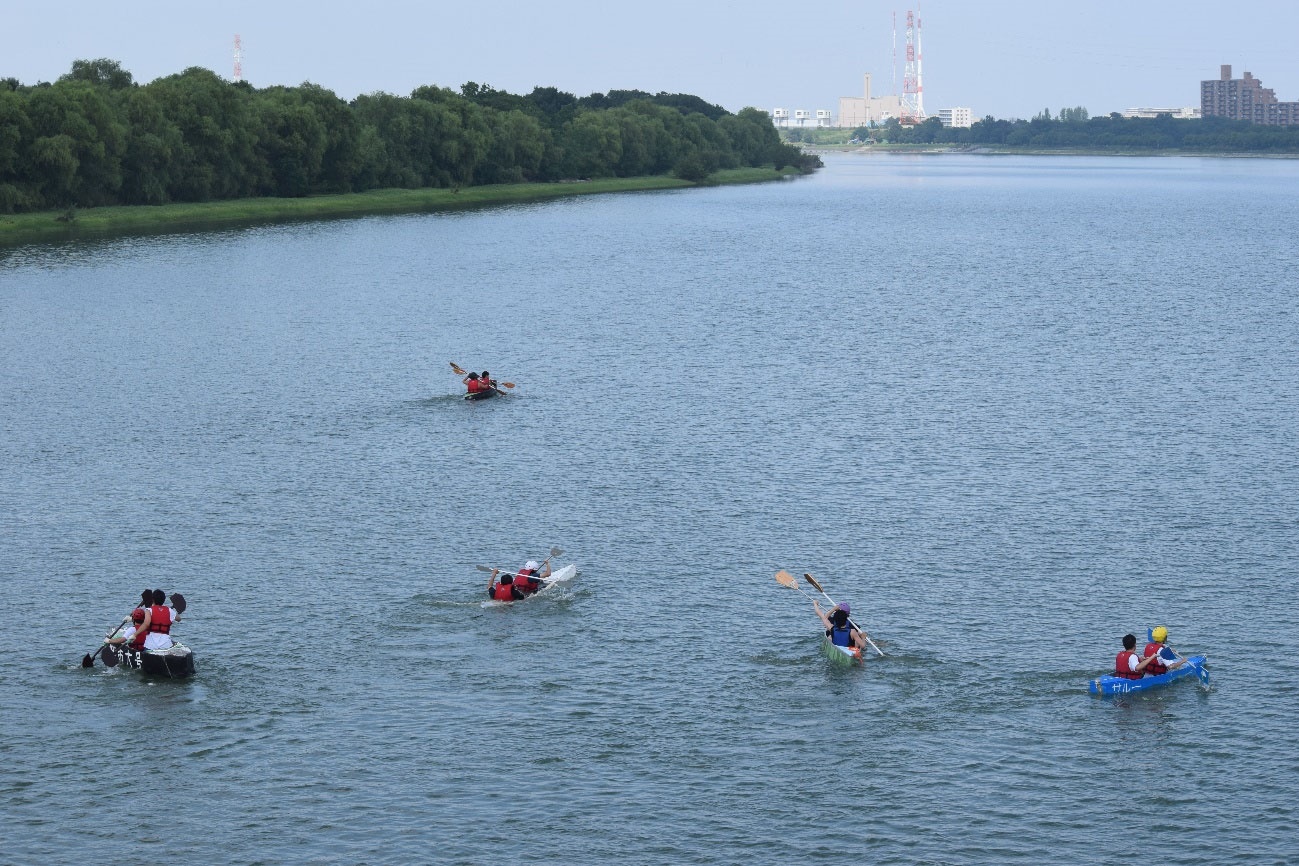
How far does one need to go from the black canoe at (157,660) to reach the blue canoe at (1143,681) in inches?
904

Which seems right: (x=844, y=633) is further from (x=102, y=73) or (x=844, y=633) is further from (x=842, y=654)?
(x=102, y=73)

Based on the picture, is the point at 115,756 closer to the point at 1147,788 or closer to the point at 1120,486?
the point at 1147,788

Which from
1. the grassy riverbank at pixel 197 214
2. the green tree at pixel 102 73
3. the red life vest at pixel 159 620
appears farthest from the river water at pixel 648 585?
the green tree at pixel 102 73

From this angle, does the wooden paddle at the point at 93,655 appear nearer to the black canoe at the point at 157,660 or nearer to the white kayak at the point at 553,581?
the black canoe at the point at 157,660

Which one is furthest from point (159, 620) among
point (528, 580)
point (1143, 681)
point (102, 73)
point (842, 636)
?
point (102, 73)

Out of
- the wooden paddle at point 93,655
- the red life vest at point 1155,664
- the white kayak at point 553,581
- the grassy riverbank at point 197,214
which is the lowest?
the red life vest at point 1155,664

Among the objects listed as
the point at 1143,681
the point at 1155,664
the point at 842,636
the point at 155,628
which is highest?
the point at 155,628

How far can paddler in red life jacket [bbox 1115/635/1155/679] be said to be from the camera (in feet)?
126

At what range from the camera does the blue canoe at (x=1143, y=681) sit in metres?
38.5

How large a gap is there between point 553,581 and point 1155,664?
17504mm

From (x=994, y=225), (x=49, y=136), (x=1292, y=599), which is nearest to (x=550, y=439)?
(x=1292, y=599)

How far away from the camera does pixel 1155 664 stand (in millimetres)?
38688

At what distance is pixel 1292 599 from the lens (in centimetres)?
4588

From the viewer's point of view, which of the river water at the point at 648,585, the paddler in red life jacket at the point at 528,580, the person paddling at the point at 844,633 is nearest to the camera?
the river water at the point at 648,585
